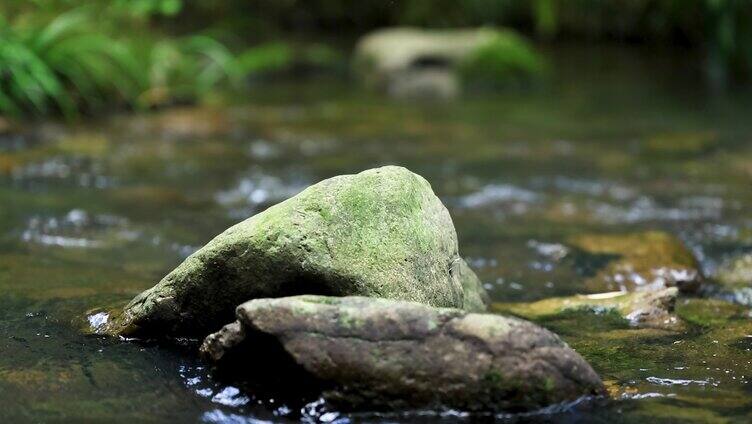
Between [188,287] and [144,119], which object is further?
[144,119]

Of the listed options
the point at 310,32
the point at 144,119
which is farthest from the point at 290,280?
the point at 310,32

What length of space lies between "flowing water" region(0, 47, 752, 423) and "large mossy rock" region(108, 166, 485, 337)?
143 mm

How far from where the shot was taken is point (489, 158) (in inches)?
280

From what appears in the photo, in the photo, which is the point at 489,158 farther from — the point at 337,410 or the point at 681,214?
the point at 337,410

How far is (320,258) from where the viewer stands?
2627mm

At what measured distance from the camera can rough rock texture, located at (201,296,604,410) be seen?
2312 millimetres

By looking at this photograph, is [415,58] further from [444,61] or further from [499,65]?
[499,65]

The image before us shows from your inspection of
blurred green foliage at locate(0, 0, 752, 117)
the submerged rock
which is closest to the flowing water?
blurred green foliage at locate(0, 0, 752, 117)

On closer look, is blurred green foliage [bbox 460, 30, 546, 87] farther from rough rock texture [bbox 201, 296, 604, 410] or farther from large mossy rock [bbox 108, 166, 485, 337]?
rough rock texture [bbox 201, 296, 604, 410]

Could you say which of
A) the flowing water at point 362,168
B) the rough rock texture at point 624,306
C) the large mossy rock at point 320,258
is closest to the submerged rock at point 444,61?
the flowing water at point 362,168

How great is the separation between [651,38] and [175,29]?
23.2ft

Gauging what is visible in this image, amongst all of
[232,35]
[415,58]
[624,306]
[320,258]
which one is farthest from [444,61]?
[320,258]

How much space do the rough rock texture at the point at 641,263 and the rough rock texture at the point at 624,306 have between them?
1.23 ft

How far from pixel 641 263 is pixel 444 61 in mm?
8180
